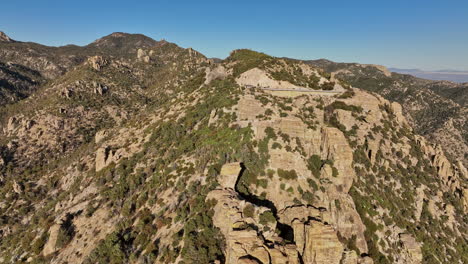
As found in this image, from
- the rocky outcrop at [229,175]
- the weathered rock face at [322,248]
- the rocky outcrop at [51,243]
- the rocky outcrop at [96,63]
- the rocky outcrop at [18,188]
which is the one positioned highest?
the rocky outcrop at [96,63]

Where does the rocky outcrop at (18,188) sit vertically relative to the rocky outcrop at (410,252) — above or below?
below

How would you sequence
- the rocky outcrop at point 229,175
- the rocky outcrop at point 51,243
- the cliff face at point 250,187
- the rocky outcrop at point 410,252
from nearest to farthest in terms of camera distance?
the cliff face at point 250,187, the rocky outcrop at point 229,175, the rocky outcrop at point 51,243, the rocky outcrop at point 410,252

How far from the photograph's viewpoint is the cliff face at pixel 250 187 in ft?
95.9

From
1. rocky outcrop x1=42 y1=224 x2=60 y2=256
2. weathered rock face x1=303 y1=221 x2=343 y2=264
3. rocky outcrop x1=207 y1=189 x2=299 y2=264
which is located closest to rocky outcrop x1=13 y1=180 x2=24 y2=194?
rocky outcrop x1=42 y1=224 x2=60 y2=256

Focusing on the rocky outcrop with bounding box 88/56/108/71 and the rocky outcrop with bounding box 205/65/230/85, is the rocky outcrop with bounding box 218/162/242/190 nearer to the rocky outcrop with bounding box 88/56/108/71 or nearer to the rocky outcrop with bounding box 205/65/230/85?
the rocky outcrop with bounding box 205/65/230/85

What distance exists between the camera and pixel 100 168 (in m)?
55.2

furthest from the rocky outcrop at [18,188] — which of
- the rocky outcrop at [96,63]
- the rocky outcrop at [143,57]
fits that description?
the rocky outcrop at [143,57]

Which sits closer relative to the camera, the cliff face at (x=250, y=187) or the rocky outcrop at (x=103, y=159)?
the cliff face at (x=250, y=187)

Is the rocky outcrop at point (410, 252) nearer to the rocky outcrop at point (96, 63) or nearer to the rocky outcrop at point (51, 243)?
the rocky outcrop at point (51, 243)

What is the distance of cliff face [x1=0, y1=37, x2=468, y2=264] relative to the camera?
29.2 metres

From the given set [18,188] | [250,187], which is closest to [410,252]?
[250,187]

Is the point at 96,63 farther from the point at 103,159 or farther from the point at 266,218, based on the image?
the point at 266,218

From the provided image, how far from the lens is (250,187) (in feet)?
121

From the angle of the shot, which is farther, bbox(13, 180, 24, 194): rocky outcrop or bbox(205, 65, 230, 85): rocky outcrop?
bbox(205, 65, 230, 85): rocky outcrop
